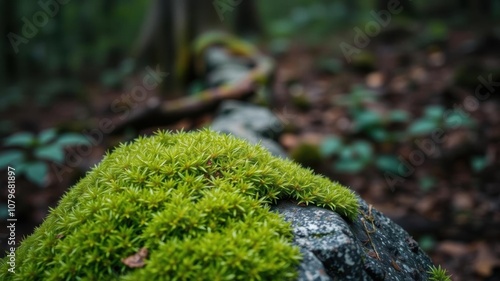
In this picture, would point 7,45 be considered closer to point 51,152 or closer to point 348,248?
point 51,152

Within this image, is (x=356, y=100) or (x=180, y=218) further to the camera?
(x=356, y=100)

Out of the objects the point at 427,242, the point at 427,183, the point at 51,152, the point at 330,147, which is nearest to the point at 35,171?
the point at 51,152

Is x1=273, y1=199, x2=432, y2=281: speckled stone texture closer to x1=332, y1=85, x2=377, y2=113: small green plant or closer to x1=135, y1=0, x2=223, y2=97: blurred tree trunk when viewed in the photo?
x1=332, y1=85, x2=377, y2=113: small green plant

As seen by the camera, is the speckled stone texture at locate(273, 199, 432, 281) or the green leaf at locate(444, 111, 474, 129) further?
the green leaf at locate(444, 111, 474, 129)

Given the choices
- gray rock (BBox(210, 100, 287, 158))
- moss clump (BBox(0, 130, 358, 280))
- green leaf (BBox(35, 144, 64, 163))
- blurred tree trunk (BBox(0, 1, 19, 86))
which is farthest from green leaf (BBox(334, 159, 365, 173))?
blurred tree trunk (BBox(0, 1, 19, 86))

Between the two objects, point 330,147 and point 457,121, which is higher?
point 457,121

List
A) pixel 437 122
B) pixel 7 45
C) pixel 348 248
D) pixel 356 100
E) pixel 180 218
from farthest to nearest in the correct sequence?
pixel 7 45 → pixel 356 100 → pixel 437 122 → pixel 348 248 → pixel 180 218

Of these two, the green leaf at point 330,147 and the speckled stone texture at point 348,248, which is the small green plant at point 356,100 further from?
the speckled stone texture at point 348,248

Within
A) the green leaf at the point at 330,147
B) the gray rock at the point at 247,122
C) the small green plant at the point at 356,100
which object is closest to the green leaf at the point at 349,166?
the green leaf at the point at 330,147
